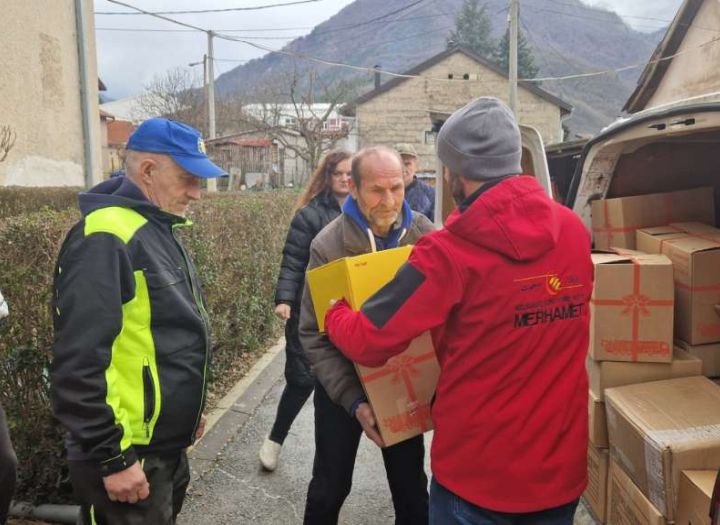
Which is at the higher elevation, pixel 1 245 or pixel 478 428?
pixel 1 245

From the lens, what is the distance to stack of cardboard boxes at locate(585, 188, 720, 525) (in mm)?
2465

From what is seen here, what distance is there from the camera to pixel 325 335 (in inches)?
97.4

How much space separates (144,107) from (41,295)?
170ft

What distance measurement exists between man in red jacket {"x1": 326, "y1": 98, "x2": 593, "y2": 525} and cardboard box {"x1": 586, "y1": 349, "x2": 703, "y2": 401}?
3.48ft

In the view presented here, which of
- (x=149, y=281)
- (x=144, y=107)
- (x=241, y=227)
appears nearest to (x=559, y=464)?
(x=149, y=281)

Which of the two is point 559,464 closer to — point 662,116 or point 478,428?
point 478,428

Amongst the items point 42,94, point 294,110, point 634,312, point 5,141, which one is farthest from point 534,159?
point 294,110

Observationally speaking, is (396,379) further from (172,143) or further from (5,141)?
(5,141)

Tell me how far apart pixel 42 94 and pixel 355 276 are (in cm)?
1538

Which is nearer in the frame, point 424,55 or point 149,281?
point 149,281

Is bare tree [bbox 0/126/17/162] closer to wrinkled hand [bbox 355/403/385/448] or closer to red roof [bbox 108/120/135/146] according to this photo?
wrinkled hand [bbox 355/403/385/448]

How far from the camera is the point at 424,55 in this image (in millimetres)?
192625

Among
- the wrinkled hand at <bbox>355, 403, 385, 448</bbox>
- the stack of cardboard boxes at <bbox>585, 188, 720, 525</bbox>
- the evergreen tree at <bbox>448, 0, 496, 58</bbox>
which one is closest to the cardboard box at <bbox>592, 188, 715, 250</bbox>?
the stack of cardboard boxes at <bbox>585, 188, 720, 525</bbox>

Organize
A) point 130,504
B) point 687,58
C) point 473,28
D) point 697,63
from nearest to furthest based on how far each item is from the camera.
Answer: point 130,504 < point 697,63 < point 687,58 < point 473,28
